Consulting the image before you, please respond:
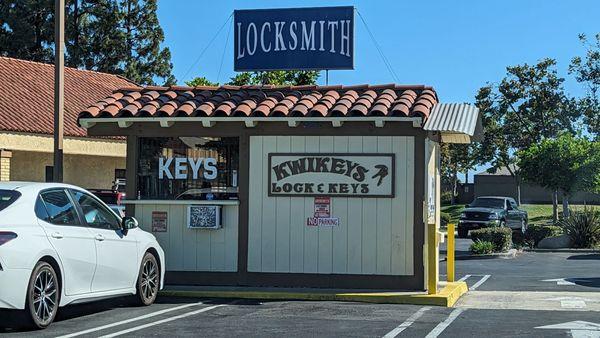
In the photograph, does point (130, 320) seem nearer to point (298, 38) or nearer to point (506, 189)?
point (298, 38)

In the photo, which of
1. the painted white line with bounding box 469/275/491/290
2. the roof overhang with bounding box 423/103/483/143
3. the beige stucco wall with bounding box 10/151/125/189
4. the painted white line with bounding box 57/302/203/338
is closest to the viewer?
the painted white line with bounding box 57/302/203/338

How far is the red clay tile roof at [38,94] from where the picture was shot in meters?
28.0

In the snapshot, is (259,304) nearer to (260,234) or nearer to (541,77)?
(260,234)

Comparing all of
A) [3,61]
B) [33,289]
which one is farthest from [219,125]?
[3,61]

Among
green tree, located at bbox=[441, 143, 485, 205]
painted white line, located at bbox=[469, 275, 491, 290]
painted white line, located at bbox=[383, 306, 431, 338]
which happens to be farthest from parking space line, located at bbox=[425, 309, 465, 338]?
green tree, located at bbox=[441, 143, 485, 205]

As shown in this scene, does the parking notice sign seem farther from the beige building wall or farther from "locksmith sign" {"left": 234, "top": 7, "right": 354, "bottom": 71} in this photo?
"locksmith sign" {"left": 234, "top": 7, "right": 354, "bottom": 71}

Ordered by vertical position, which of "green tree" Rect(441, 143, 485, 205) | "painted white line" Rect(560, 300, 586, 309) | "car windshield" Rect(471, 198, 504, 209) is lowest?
"painted white line" Rect(560, 300, 586, 309)

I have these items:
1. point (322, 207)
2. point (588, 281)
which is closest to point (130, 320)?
point (322, 207)

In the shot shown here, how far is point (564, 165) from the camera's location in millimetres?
33375

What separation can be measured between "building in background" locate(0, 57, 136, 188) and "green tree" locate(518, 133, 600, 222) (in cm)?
1637

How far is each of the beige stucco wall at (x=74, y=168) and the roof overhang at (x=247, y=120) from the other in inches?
640

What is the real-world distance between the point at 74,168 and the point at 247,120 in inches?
781

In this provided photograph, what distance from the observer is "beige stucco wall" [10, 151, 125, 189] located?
28.7 m

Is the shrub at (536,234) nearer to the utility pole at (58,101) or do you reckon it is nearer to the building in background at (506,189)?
the utility pole at (58,101)
